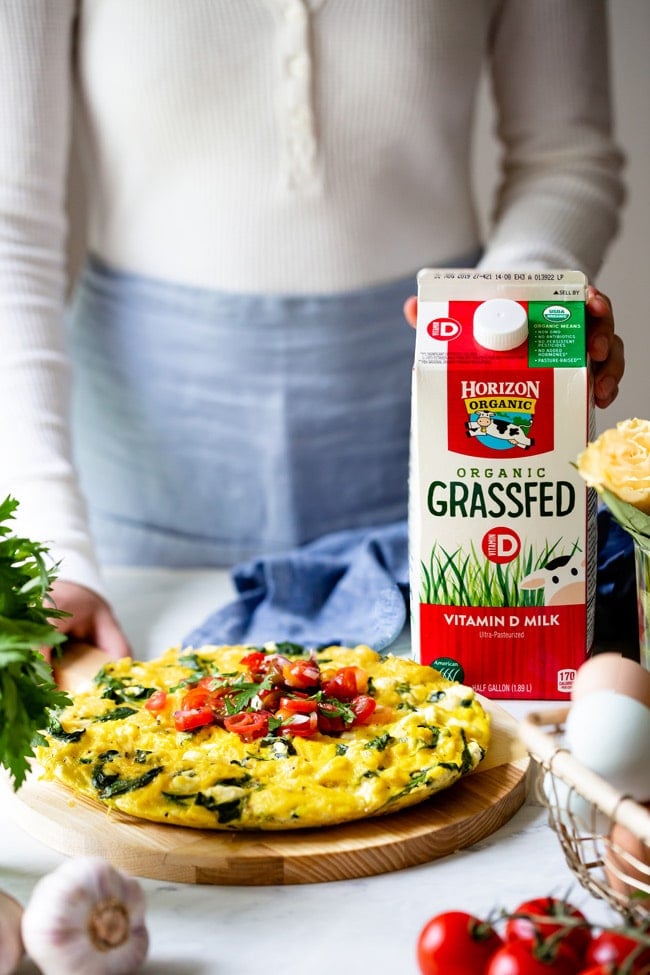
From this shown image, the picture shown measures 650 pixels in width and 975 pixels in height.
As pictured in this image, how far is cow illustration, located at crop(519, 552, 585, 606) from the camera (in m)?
1.21

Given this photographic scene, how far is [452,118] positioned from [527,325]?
2.47ft

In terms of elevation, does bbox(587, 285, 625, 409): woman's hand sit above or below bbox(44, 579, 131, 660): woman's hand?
above

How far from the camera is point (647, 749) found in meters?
0.78

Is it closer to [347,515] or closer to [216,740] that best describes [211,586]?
[347,515]

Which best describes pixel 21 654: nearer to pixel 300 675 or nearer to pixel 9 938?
pixel 9 938

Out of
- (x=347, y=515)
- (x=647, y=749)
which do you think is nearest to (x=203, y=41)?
(x=347, y=515)

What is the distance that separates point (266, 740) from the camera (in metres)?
1.04

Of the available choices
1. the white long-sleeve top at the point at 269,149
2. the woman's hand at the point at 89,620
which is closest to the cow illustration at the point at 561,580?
the woman's hand at the point at 89,620

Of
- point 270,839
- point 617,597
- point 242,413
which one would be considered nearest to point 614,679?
point 270,839

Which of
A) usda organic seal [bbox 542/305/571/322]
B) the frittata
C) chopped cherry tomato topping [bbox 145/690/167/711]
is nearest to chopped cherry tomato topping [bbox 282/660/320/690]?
the frittata

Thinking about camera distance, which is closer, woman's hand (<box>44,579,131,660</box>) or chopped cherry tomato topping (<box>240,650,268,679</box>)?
chopped cherry tomato topping (<box>240,650,268,679</box>)

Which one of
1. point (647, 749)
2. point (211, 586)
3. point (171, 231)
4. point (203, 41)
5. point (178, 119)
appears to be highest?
point (203, 41)

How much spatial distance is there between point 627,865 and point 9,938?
43 centimetres

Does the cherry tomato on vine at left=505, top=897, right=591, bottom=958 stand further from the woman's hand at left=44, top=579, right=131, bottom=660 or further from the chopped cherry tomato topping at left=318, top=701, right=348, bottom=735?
the woman's hand at left=44, top=579, right=131, bottom=660
